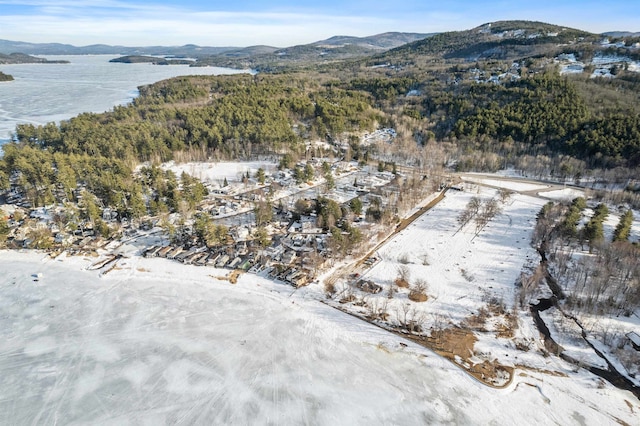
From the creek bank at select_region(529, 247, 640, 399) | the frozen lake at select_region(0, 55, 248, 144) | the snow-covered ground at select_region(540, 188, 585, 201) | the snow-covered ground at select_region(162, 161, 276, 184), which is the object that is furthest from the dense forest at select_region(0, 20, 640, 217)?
the creek bank at select_region(529, 247, 640, 399)

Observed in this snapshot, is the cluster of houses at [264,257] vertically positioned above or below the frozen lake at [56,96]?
below

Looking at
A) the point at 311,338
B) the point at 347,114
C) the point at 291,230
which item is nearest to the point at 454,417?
the point at 311,338

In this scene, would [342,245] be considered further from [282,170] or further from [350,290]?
[282,170]

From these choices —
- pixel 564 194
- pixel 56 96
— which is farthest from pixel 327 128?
pixel 56 96

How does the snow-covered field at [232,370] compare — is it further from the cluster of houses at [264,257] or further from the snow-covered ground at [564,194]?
the snow-covered ground at [564,194]

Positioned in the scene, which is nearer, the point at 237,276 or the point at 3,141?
the point at 237,276

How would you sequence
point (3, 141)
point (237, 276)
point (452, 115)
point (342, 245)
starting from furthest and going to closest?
point (452, 115) → point (3, 141) → point (342, 245) → point (237, 276)

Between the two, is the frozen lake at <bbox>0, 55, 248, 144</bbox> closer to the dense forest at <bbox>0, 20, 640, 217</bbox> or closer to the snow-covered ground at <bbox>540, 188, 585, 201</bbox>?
the dense forest at <bbox>0, 20, 640, 217</bbox>

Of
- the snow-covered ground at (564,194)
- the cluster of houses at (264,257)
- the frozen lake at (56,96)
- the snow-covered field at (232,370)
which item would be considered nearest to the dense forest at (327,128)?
the cluster of houses at (264,257)

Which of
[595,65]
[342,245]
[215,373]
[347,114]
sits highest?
[595,65]
